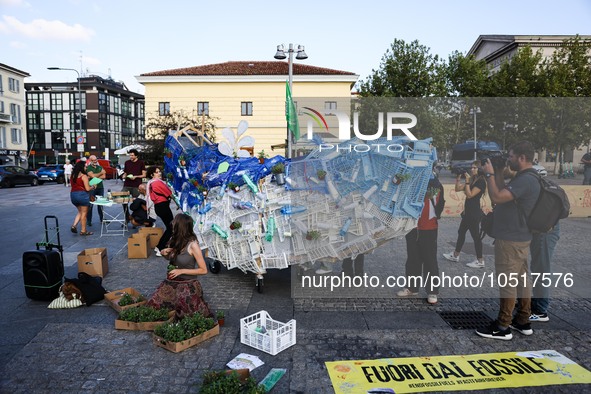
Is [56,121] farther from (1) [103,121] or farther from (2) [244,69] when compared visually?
(2) [244,69]

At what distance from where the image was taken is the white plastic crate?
4457 mm

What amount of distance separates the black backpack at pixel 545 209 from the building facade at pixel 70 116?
216 ft

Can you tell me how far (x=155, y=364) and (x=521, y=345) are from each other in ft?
12.7

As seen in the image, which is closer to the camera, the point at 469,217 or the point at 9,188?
the point at 469,217

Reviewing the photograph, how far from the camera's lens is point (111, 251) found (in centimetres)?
890

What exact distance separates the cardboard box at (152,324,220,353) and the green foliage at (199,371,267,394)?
79 centimetres

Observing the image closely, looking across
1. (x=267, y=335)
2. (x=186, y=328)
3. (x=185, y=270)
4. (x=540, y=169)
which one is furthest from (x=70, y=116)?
(x=540, y=169)

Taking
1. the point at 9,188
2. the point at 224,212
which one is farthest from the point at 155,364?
the point at 9,188

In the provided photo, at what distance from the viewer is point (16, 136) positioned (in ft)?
161

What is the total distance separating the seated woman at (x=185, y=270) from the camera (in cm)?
503

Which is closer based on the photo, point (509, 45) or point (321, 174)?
point (321, 174)

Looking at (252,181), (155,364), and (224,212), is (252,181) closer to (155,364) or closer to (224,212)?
(224,212)

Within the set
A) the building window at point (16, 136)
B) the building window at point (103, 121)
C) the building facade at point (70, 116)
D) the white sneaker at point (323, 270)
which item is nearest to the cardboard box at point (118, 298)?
the white sneaker at point (323, 270)

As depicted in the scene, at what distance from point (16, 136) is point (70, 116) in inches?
657
